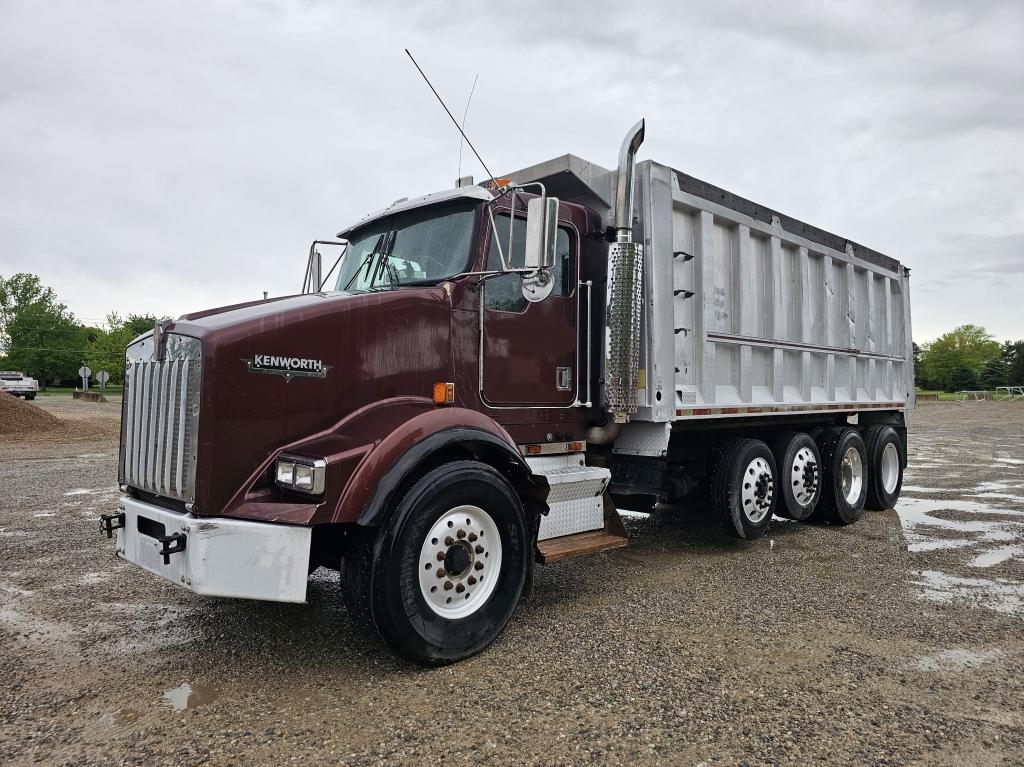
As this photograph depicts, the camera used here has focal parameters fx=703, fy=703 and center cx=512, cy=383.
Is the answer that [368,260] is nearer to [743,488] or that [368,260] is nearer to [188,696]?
[188,696]

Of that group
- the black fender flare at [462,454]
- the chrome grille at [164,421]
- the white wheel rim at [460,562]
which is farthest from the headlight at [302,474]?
the white wheel rim at [460,562]

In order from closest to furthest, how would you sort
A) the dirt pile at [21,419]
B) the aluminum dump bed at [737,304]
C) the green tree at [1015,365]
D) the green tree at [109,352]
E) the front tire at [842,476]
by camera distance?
the aluminum dump bed at [737,304]
the front tire at [842,476]
the dirt pile at [21,419]
the green tree at [109,352]
the green tree at [1015,365]

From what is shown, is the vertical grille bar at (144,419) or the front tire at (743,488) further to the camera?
the front tire at (743,488)

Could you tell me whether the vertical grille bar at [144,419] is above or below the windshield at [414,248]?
below

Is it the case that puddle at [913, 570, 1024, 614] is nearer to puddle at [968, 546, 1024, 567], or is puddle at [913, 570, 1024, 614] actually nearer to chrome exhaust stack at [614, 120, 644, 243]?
puddle at [968, 546, 1024, 567]

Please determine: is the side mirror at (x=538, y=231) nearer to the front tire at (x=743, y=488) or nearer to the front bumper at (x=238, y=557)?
the front bumper at (x=238, y=557)

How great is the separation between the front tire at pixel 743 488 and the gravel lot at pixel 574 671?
31 centimetres

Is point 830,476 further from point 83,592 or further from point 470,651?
point 83,592

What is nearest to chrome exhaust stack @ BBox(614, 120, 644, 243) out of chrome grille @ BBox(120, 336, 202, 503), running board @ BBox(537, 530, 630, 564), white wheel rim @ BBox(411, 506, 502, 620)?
running board @ BBox(537, 530, 630, 564)

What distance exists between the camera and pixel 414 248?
4.84m

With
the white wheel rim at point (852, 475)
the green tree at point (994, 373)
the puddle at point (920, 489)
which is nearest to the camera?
the white wheel rim at point (852, 475)

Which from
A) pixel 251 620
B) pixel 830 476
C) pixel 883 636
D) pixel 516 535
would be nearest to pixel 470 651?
pixel 516 535

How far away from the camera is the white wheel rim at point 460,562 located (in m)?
3.81

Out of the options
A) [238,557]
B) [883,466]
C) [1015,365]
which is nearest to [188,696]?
[238,557]
